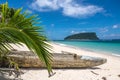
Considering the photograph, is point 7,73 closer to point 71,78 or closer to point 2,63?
point 2,63

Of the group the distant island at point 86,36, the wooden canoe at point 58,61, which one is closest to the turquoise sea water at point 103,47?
the wooden canoe at point 58,61

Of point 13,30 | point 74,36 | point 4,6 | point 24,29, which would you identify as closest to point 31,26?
point 24,29

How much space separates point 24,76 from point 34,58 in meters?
0.83

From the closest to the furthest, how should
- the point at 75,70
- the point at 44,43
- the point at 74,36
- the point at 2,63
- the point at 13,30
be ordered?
the point at 13,30
the point at 44,43
the point at 2,63
the point at 75,70
the point at 74,36

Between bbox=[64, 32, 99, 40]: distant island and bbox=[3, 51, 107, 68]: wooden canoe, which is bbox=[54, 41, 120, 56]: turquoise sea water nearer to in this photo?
bbox=[3, 51, 107, 68]: wooden canoe

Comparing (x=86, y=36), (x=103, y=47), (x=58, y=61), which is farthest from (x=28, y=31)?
(x=86, y=36)

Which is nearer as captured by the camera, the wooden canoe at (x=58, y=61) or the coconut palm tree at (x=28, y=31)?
the coconut palm tree at (x=28, y=31)

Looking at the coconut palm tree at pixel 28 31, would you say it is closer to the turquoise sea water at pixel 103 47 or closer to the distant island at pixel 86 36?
the turquoise sea water at pixel 103 47

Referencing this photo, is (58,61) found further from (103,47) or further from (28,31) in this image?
(103,47)

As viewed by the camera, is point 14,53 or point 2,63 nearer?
point 2,63

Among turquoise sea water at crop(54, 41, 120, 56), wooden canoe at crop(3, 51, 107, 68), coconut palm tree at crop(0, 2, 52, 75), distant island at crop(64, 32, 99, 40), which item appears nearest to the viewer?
coconut palm tree at crop(0, 2, 52, 75)

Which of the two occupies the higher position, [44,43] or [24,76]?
[44,43]

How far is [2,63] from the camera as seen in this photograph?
5.36m

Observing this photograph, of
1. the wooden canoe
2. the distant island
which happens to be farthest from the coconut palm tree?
the distant island
